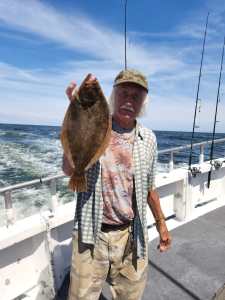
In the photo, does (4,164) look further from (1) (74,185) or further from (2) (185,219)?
(1) (74,185)

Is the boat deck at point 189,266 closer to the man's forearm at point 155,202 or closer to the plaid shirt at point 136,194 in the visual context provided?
the man's forearm at point 155,202

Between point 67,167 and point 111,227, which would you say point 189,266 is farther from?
point 67,167

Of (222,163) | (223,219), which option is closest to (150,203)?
(223,219)

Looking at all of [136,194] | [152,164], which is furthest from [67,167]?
[152,164]

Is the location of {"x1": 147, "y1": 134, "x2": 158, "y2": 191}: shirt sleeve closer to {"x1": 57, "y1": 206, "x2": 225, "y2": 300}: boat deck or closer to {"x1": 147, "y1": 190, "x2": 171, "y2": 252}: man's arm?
{"x1": 147, "y1": 190, "x2": 171, "y2": 252}: man's arm

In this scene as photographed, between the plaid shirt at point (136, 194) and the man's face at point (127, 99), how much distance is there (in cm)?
15

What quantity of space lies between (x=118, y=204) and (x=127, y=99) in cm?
70

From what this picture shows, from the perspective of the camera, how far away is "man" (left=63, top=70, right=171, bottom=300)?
186 cm

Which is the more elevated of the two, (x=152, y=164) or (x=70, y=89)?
(x=70, y=89)

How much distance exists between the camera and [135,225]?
200cm

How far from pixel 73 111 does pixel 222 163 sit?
3.96m

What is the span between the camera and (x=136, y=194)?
76.4 inches

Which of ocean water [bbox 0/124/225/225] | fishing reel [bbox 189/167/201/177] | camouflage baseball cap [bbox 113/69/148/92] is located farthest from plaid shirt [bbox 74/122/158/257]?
ocean water [bbox 0/124/225/225]

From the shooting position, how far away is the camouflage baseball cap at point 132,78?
73.1 inches
